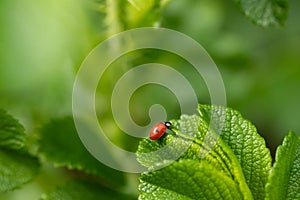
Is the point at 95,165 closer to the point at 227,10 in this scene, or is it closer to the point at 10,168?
the point at 10,168

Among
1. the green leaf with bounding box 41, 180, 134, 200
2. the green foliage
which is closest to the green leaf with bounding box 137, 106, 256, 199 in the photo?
the green foliage

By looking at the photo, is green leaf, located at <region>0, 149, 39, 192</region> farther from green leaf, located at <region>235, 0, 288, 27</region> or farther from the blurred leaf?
green leaf, located at <region>235, 0, 288, 27</region>

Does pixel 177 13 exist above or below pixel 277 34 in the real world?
below

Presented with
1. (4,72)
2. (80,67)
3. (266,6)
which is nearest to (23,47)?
(4,72)

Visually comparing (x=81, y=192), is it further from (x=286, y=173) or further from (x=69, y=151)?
(x=286, y=173)

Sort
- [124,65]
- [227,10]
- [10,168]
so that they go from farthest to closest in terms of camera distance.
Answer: [227,10] → [124,65] → [10,168]

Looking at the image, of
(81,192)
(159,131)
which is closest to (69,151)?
(81,192)
